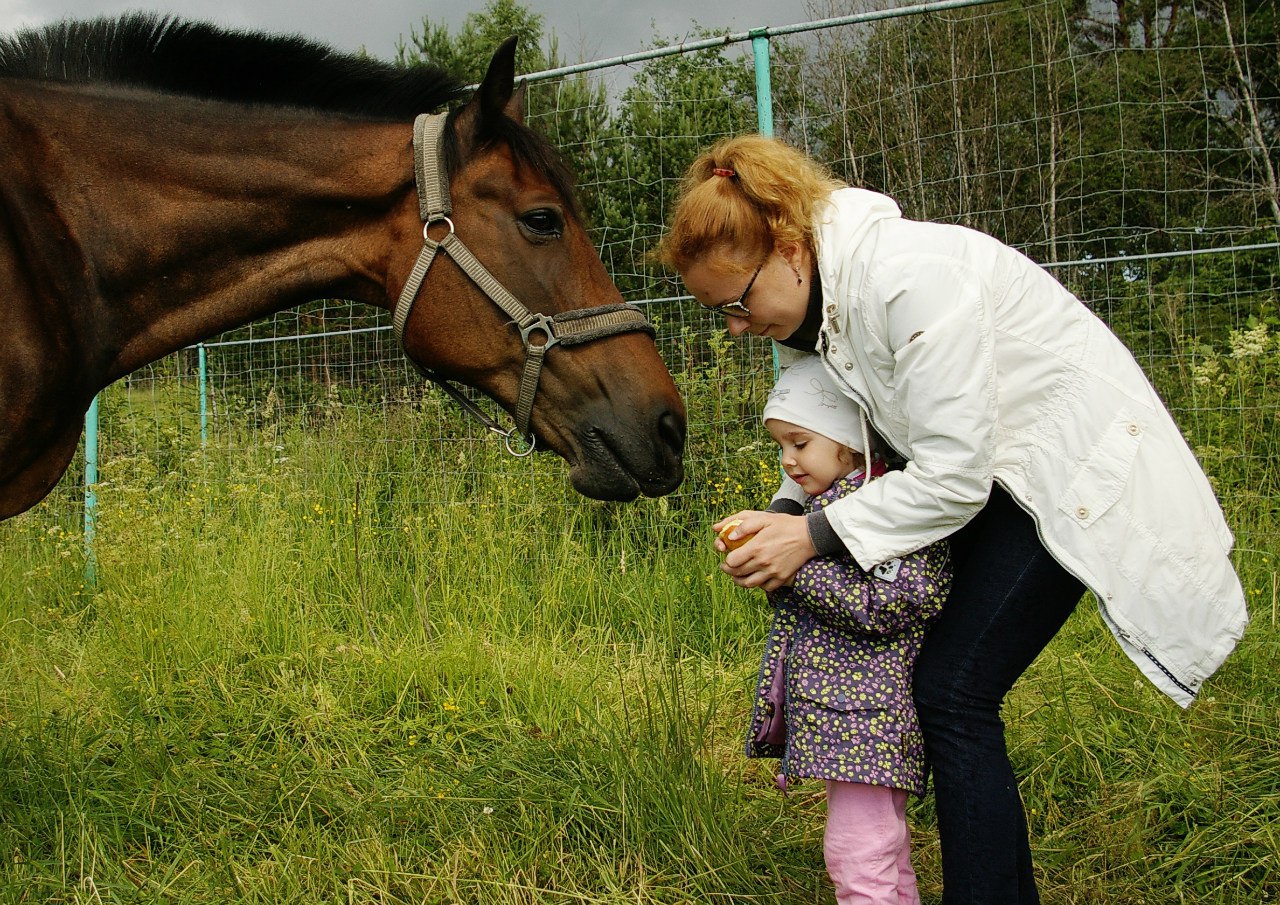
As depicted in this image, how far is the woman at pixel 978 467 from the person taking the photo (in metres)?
1.61

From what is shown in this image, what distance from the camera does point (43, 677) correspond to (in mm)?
3578

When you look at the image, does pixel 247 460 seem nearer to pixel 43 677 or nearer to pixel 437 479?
pixel 437 479

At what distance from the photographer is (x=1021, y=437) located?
1695 millimetres

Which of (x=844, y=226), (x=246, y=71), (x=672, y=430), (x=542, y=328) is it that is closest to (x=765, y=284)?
(x=844, y=226)

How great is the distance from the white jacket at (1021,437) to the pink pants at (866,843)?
49 cm

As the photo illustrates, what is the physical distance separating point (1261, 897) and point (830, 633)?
Result: 135 centimetres

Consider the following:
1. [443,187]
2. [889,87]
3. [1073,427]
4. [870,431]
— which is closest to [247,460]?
[443,187]

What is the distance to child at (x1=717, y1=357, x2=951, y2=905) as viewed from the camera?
1.72m

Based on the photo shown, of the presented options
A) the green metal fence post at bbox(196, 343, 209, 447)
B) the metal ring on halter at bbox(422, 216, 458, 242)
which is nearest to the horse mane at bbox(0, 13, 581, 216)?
the metal ring on halter at bbox(422, 216, 458, 242)

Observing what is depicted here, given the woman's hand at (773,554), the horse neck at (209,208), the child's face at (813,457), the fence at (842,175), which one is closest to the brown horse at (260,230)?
the horse neck at (209,208)

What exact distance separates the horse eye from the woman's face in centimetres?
53

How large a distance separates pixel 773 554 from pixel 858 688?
307mm

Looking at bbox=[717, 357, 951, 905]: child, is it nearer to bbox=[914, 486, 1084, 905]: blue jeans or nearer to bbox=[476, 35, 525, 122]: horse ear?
bbox=[914, 486, 1084, 905]: blue jeans

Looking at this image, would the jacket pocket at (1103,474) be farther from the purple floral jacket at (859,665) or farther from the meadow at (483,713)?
the meadow at (483,713)
